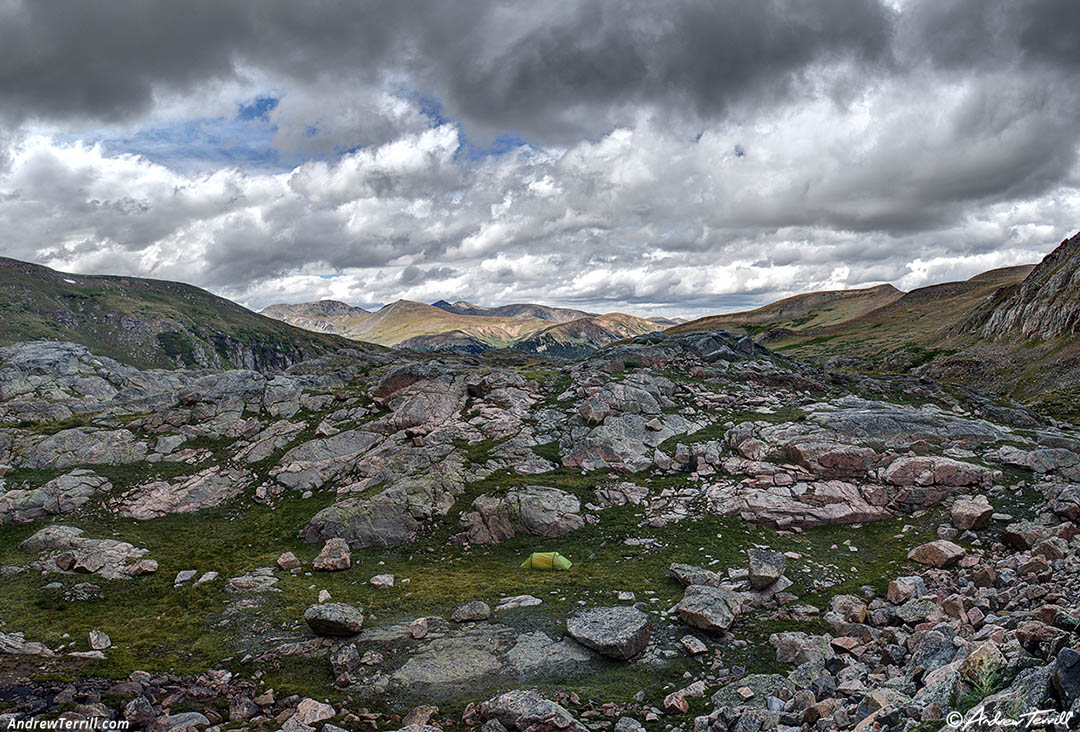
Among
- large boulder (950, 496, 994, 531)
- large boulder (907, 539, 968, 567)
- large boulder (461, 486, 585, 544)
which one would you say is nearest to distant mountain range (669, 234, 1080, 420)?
large boulder (950, 496, 994, 531)

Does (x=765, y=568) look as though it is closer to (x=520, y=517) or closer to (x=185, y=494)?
(x=520, y=517)

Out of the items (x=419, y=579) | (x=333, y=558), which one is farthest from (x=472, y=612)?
(x=333, y=558)

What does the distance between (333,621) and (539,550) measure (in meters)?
12.2

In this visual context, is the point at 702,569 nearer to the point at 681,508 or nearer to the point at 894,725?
the point at 681,508

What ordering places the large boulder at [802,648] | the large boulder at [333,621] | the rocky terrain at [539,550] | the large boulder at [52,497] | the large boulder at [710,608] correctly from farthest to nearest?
the large boulder at [52,497], the large boulder at [333,621], the large boulder at [710,608], the large boulder at [802,648], the rocky terrain at [539,550]

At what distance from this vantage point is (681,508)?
102 feet

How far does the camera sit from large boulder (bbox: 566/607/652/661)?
17.0 metres

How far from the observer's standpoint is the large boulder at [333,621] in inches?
737

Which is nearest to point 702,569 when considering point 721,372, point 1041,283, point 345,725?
point 345,725

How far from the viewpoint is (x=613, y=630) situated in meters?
17.7

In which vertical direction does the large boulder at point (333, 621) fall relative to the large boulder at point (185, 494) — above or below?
below

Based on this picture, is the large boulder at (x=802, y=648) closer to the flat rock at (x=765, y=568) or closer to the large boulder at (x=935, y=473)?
the flat rock at (x=765, y=568)

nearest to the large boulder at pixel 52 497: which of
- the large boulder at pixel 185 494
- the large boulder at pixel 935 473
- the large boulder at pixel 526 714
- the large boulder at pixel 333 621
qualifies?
the large boulder at pixel 185 494

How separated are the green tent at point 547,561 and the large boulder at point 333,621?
30.3 feet
